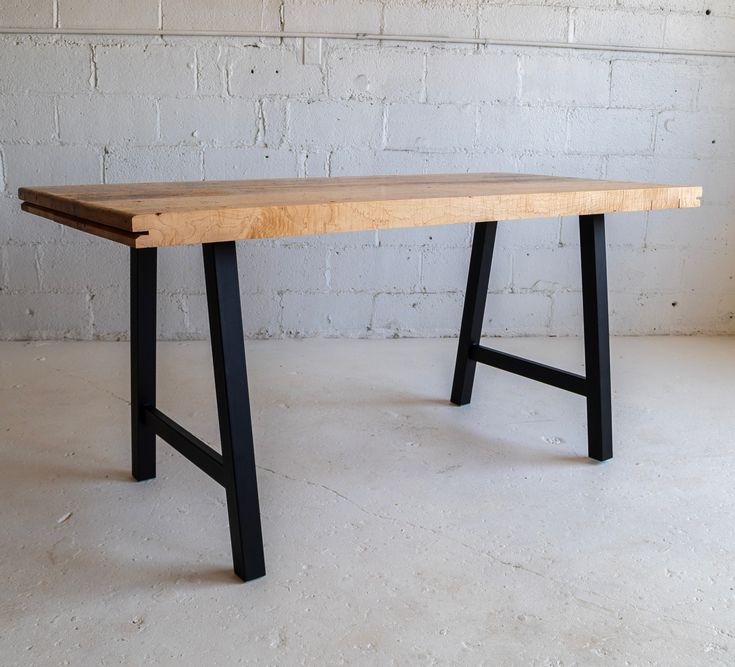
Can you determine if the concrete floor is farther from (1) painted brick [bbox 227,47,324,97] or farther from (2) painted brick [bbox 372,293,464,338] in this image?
(1) painted brick [bbox 227,47,324,97]

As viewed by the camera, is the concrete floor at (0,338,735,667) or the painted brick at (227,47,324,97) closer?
the concrete floor at (0,338,735,667)

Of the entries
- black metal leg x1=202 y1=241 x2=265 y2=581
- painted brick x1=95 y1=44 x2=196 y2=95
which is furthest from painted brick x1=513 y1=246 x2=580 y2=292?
black metal leg x1=202 y1=241 x2=265 y2=581

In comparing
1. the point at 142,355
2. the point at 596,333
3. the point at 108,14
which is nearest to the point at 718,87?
the point at 596,333

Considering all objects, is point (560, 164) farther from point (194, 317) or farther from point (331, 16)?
point (194, 317)

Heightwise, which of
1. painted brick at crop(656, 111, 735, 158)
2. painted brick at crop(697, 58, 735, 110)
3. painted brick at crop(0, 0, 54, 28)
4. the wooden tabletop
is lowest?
the wooden tabletop

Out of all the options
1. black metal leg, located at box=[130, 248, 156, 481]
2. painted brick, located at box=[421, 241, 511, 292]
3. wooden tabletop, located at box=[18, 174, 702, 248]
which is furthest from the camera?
painted brick, located at box=[421, 241, 511, 292]

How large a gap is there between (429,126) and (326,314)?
85 centimetres

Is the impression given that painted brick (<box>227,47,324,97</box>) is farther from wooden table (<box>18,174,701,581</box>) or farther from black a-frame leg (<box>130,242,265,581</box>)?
black a-frame leg (<box>130,242,265,581</box>)

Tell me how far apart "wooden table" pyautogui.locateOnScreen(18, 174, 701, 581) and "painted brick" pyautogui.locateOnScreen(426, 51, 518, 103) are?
1.14 metres

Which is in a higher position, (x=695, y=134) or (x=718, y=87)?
(x=718, y=87)

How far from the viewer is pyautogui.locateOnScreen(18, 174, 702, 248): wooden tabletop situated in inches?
54.3

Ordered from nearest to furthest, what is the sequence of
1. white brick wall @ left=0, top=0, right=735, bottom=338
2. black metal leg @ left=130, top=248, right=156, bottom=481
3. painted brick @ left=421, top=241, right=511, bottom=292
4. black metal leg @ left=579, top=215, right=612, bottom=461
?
black metal leg @ left=130, top=248, right=156, bottom=481, black metal leg @ left=579, top=215, right=612, bottom=461, white brick wall @ left=0, top=0, right=735, bottom=338, painted brick @ left=421, top=241, right=511, bottom=292

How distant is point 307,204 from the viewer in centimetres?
149

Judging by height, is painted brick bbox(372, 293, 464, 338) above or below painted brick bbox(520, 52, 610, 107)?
below
